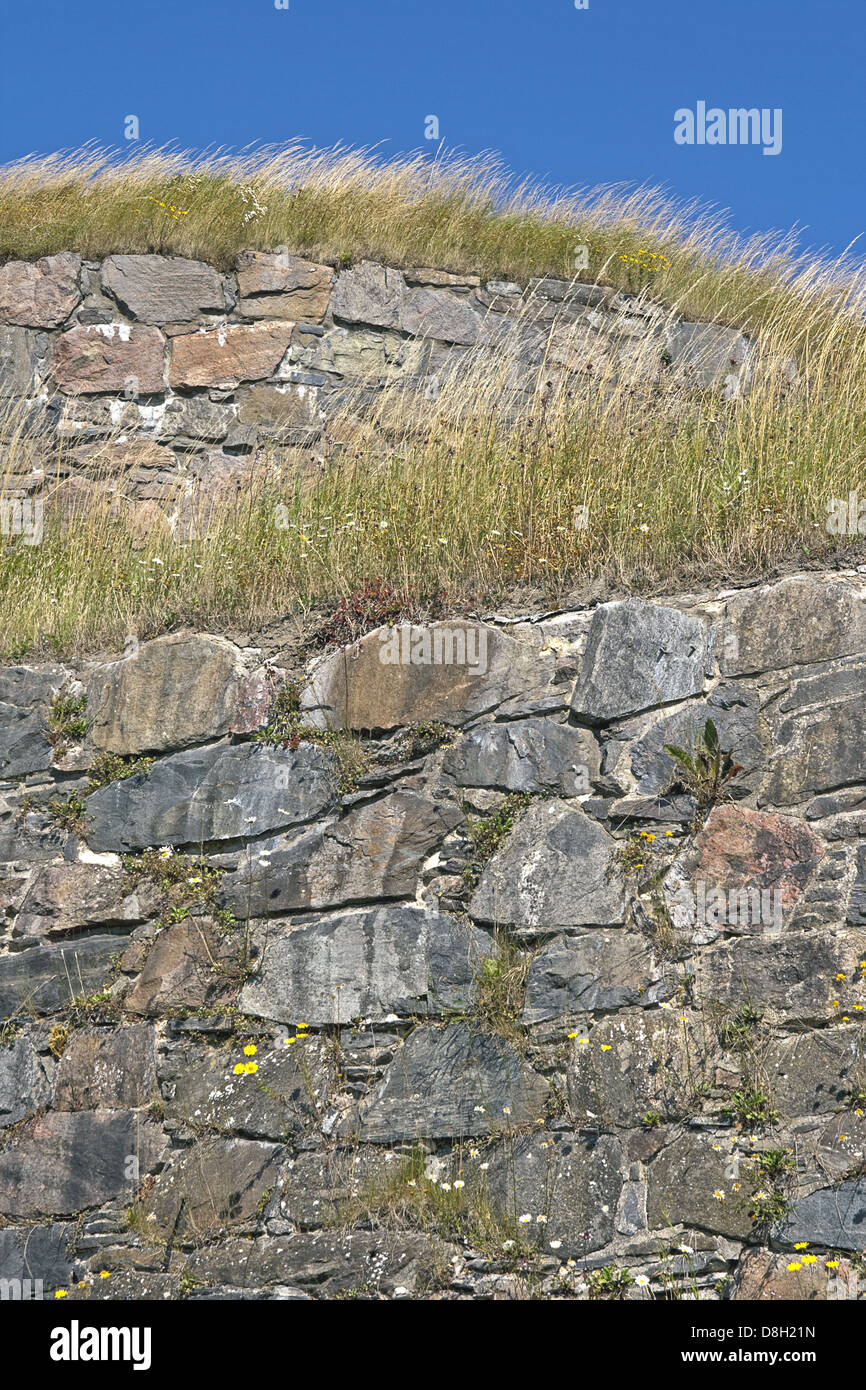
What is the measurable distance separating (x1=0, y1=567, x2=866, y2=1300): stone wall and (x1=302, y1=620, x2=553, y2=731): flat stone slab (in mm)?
15

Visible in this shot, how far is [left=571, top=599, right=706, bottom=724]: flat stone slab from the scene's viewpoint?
5.30 m

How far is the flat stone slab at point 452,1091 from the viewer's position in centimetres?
483

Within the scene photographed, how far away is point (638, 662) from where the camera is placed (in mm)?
5367

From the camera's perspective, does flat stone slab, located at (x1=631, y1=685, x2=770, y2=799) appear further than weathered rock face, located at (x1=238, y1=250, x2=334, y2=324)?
No

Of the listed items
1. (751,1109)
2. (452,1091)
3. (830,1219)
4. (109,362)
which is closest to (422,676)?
(452,1091)

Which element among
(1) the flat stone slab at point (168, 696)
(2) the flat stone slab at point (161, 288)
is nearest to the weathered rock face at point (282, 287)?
(2) the flat stone slab at point (161, 288)

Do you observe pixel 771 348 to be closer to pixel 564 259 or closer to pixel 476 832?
pixel 564 259

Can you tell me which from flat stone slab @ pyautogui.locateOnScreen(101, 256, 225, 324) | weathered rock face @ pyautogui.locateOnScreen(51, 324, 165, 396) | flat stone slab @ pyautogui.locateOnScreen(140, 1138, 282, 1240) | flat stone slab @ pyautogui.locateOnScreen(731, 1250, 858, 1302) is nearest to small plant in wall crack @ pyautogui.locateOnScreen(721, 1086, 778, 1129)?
flat stone slab @ pyautogui.locateOnScreen(731, 1250, 858, 1302)

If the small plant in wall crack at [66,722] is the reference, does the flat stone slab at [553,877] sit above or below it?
below

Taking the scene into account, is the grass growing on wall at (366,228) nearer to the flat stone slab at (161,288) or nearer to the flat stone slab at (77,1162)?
the flat stone slab at (161,288)

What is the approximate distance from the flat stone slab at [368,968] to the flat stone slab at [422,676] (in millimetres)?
938

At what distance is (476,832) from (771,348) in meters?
5.04

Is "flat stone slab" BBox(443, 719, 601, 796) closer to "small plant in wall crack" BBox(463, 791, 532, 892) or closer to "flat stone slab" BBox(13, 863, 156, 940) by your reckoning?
"small plant in wall crack" BBox(463, 791, 532, 892)

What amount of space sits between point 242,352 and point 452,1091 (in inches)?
233
